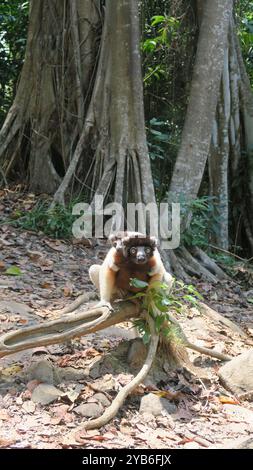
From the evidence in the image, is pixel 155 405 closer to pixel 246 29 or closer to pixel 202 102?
pixel 202 102

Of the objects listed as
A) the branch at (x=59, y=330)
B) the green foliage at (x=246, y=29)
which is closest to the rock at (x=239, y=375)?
the branch at (x=59, y=330)

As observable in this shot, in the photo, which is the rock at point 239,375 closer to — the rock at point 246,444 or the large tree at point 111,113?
the rock at point 246,444

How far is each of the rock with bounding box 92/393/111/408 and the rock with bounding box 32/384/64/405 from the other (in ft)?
0.76

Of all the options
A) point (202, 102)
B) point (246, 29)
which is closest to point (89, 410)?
point (202, 102)

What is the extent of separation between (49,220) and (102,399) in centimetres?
382

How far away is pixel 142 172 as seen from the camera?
7.19 metres

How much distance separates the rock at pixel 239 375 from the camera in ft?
13.5

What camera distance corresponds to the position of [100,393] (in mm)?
3736

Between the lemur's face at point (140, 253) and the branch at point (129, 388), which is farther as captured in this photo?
the lemur's face at point (140, 253)

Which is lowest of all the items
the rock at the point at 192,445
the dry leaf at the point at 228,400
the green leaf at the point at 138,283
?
the rock at the point at 192,445

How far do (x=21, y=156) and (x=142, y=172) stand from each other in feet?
8.36

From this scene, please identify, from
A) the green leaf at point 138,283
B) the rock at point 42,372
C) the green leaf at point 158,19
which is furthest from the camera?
the green leaf at point 158,19
